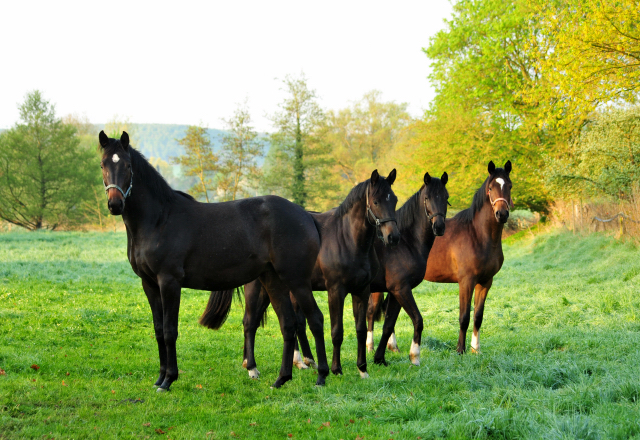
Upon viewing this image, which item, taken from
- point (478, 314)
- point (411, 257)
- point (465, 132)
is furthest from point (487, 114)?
point (411, 257)

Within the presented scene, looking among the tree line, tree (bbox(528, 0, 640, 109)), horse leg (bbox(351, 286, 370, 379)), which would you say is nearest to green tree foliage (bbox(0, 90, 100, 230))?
the tree line

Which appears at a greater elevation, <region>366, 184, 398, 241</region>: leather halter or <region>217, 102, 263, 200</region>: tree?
<region>217, 102, 263, 200</region>: tree

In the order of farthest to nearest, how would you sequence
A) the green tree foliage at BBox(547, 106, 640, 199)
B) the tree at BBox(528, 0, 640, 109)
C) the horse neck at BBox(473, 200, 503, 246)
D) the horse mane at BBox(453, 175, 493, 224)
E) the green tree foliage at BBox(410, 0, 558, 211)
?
the green tree foliage at BBox(410, 0, 558, 211) < the green tree foliage at BBox(547, 106, 640, 199) < the tree at BBox(528, 0, 640, 109) < the horse mane at BBox(453, 175, 493, 224) < the horse neck at BBox(473, 200, 503, 246)

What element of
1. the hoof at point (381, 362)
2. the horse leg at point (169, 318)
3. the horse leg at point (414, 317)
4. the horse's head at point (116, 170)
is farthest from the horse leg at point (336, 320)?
the horse's head at point (116, 170)

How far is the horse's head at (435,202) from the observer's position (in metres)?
6.89

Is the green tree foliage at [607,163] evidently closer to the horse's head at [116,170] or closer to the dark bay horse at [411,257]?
the dark bay horse at [411,257]

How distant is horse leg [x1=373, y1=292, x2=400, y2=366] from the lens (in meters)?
6.91

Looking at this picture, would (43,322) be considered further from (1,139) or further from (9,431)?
(1,139)

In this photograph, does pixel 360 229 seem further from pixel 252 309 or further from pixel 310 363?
pixel 310 363

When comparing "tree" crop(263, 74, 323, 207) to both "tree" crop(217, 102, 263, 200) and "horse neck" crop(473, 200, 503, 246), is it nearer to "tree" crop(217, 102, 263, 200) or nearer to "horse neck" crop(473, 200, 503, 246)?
"tree" crop(217, 102, 263, 200)

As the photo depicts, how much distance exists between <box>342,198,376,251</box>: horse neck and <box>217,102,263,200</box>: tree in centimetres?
4000

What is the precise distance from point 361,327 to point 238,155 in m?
42.3

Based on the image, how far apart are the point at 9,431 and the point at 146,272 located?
206cm

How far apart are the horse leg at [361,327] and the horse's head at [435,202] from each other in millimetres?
1416
